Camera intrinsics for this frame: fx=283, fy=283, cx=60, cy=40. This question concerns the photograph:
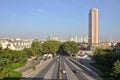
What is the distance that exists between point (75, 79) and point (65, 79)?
185 cm

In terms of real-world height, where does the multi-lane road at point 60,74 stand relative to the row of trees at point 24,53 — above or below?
below

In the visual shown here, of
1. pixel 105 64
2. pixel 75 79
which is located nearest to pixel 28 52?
pixel 105 64

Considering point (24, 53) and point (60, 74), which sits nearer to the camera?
point (60, 74)

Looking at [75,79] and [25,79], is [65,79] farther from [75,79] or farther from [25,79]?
[25,79]

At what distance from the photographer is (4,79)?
128ft

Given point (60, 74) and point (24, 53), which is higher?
point (24, 53)

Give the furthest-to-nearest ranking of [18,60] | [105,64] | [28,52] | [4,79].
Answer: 1. [28,52]
2. [18,60]
3. [105,64]
4. [4,79]

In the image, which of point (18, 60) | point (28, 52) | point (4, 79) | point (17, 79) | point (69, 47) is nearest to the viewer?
point (4, 79)

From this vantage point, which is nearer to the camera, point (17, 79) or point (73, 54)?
point (17, 79)

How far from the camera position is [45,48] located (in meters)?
166

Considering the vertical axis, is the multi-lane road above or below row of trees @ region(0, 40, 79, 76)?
below

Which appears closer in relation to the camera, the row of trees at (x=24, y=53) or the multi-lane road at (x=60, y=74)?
the multi-lane road at (x=60, y=74)

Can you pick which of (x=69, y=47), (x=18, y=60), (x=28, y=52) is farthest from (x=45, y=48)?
(x=18, y=60)

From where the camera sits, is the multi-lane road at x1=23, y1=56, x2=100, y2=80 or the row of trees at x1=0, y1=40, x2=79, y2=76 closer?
the multi-lane road at x1=23, y1=56, x2=100, y2=80
